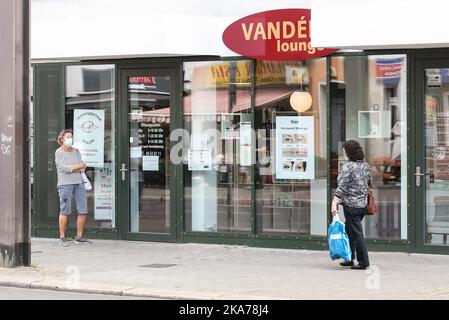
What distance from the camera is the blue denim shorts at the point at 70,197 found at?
14.1 meters

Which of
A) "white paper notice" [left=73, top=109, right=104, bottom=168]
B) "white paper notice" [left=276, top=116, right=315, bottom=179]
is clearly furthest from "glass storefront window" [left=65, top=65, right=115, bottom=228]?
"white paper notice" [left=276, top=116, right=315, bottom=179]

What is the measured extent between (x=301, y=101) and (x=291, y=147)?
2.52 ft

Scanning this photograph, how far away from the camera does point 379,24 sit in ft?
39.5

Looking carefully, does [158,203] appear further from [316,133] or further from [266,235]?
[316,133]

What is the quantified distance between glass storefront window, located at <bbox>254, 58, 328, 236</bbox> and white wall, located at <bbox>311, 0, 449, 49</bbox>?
1018 mm

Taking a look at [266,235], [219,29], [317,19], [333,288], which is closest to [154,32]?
[219,29]

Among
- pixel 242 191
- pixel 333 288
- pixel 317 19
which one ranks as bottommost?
pixel 333 288

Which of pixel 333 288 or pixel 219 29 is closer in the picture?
pixel 333 288

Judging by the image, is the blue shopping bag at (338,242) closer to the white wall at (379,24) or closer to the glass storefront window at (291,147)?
the glass storefront window at (291,147)

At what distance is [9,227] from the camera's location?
36.8 feet

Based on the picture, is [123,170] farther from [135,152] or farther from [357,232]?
[357,232]

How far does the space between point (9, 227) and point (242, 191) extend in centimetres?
416

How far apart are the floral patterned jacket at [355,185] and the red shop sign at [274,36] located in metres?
2.55

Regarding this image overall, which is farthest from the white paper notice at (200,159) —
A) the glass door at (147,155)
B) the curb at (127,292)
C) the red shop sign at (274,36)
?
the curb at (127,292)
